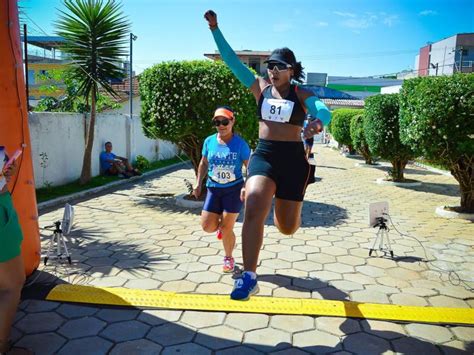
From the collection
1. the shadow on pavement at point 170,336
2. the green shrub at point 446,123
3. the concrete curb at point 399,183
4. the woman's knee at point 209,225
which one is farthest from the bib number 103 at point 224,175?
the concrete curb at point 399,183

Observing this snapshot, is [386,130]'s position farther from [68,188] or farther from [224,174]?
[68,188]

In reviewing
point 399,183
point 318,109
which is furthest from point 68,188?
point 399,183

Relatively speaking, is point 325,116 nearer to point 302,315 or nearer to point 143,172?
point 302,315

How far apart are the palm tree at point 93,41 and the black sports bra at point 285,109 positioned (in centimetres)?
771

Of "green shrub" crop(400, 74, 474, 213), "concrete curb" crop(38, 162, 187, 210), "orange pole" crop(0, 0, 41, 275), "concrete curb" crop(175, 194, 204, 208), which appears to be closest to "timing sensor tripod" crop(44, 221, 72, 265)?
"orange pole" crop(0, 0, 41, 275)

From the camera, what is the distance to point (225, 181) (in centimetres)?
438

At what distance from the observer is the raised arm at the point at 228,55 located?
3.71 metres

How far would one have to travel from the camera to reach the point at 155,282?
14.1ft

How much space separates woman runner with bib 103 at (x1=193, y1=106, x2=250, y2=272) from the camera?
4363 mm

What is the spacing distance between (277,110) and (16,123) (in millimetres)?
2555

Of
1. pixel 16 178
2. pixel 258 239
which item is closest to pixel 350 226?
pixel 258 239

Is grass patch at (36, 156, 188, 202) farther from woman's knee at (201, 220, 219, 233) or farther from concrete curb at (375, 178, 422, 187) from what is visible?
concrete curb at (375, 178, 422, 187)

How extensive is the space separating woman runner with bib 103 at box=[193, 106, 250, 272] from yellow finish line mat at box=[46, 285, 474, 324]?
815 mm

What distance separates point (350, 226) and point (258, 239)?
14.2ft
